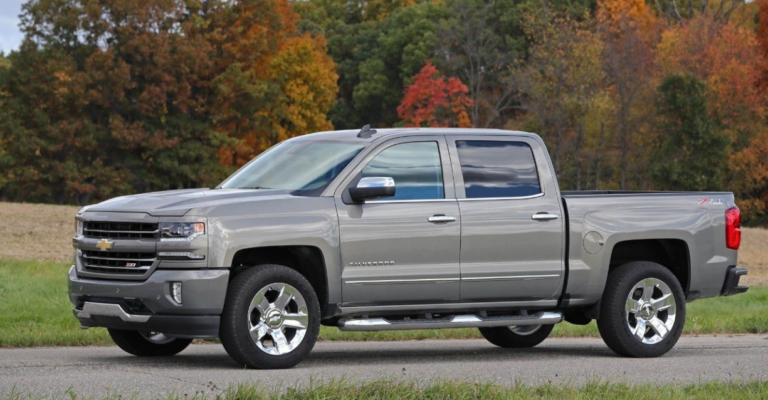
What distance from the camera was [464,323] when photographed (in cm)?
1041

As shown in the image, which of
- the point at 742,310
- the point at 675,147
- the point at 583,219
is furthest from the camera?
the point at 675,147

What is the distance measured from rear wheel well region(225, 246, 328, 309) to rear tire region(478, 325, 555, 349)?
3029 millimetres

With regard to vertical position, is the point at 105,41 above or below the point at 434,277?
above

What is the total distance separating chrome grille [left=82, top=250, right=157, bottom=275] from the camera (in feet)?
31.4

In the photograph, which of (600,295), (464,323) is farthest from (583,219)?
(464,323)

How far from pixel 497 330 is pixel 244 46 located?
51006 millimetres

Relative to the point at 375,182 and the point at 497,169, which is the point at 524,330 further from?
the point at 375,182

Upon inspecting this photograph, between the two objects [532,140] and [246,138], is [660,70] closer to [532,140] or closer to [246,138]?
[246,138]

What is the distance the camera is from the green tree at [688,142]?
5381 cm

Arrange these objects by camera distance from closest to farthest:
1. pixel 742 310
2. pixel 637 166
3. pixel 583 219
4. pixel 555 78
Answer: pixel 583 219, pixel 742 310, pixel 637 166, pixel 555 78

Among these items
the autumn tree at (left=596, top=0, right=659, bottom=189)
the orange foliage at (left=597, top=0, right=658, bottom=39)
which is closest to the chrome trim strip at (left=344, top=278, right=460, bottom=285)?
the autumn tree at (left=596, top=0, right=659, bottom=189)

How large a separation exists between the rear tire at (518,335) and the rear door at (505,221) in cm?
171

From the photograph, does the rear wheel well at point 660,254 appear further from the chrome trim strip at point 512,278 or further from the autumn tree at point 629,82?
the autumn tree at point 629,82

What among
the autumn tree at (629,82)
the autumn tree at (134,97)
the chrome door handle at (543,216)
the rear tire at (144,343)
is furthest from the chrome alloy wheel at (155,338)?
the autumn tree at (629,82)
